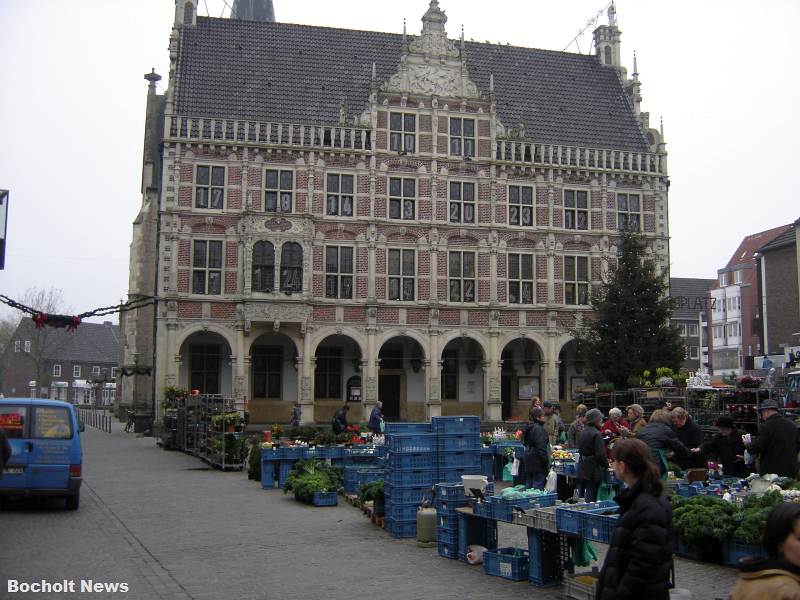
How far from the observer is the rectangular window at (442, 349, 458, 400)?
125ft

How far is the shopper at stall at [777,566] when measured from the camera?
3.84 meters

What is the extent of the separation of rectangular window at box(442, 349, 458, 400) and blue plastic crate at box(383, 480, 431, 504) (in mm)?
25904

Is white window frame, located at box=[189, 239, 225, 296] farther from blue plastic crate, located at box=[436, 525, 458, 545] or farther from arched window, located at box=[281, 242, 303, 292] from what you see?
blue plastic crate, located at box=[436, 525, 458, 545]

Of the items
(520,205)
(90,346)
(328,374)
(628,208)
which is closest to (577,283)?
(520,205)

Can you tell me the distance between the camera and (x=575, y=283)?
125ft

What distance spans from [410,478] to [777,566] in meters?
8.47

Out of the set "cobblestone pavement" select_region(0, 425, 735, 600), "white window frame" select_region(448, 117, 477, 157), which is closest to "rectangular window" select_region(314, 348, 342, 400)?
"white window frame" select_region(448, 117, 477, 157)

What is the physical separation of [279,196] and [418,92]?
8.08 meters

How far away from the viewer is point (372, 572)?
9.68m

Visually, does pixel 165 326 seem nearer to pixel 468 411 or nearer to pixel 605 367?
pixel 468 411

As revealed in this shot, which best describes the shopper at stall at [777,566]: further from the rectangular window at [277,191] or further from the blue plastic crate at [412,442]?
the rectangular window at [277,191]

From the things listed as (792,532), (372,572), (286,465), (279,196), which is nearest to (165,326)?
(279,196)

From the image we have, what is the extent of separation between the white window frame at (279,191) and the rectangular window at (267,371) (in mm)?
6191

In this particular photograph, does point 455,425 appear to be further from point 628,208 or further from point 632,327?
point 628,208
